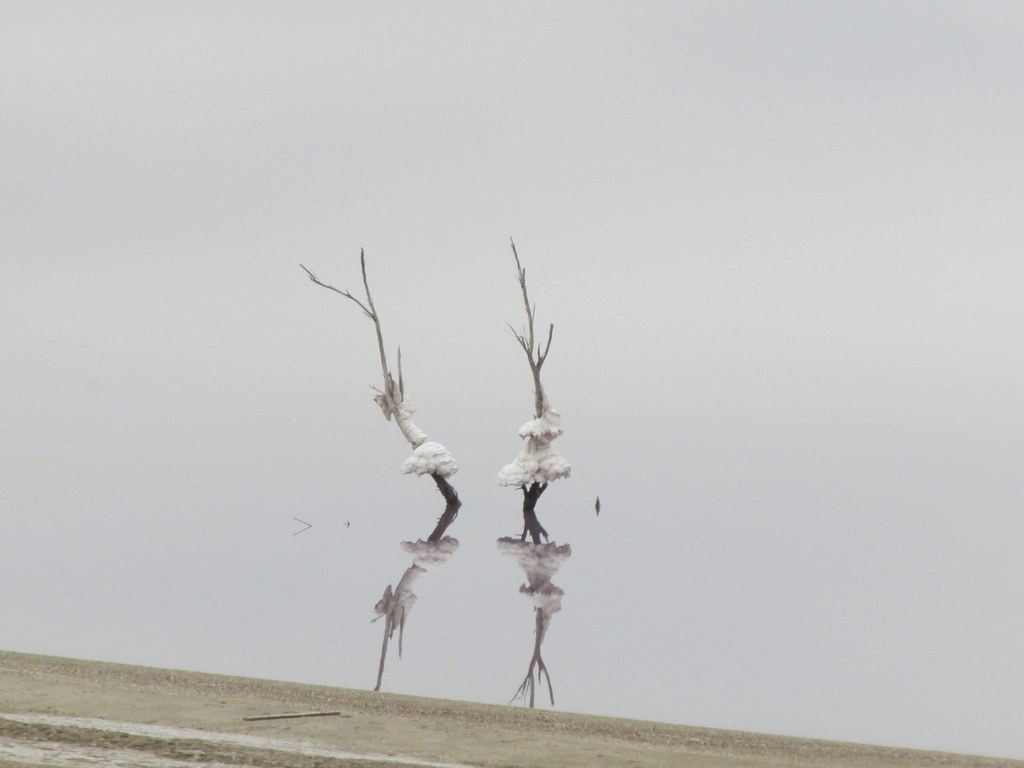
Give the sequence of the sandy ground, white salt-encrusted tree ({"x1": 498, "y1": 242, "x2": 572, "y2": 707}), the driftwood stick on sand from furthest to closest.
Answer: white salt-encrusted tree ({"x1": 498, "y1": 242, "x2": 572, "y2": 707})
the driftwood stick on sand
the sandy ground

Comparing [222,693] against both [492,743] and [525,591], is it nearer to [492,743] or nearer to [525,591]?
[492,743]

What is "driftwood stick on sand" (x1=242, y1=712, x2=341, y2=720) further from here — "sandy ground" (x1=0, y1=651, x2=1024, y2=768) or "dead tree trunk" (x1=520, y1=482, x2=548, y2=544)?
"dead tree trunk" (x1=520, y1=482, x2=548, y2=544)

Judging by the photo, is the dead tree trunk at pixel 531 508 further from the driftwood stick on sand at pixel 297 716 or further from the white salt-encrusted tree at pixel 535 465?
the driftwood stick on sand at pixel 297 716

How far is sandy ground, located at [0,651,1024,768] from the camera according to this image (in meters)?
14.2

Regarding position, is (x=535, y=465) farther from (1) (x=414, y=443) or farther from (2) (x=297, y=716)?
(2) (x=297, y=716)

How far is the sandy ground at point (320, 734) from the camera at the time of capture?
14.2m

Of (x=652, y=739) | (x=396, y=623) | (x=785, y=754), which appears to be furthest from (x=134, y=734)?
(x=396, y=623)

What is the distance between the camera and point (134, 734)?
48.8ft

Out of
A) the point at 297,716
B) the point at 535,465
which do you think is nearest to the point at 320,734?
the point at 297,716

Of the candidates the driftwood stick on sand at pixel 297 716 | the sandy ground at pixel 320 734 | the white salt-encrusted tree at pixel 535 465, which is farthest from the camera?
the white salt-encrusted tree at pixel 535 465

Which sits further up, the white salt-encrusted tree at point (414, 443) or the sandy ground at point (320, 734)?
the white salt-encrusted tree at point (414, 443)

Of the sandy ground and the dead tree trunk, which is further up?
the dead tree trunk

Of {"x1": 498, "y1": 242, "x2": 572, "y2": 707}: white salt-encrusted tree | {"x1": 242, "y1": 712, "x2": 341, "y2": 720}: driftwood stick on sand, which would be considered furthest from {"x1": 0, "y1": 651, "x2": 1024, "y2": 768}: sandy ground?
{"x1": 498, "y1": 242, "x2": 572, "y2": 707}: white salt-encrusted tree

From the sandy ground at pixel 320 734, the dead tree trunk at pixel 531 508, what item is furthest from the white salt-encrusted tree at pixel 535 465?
the sandy ground at pixel 320 734
